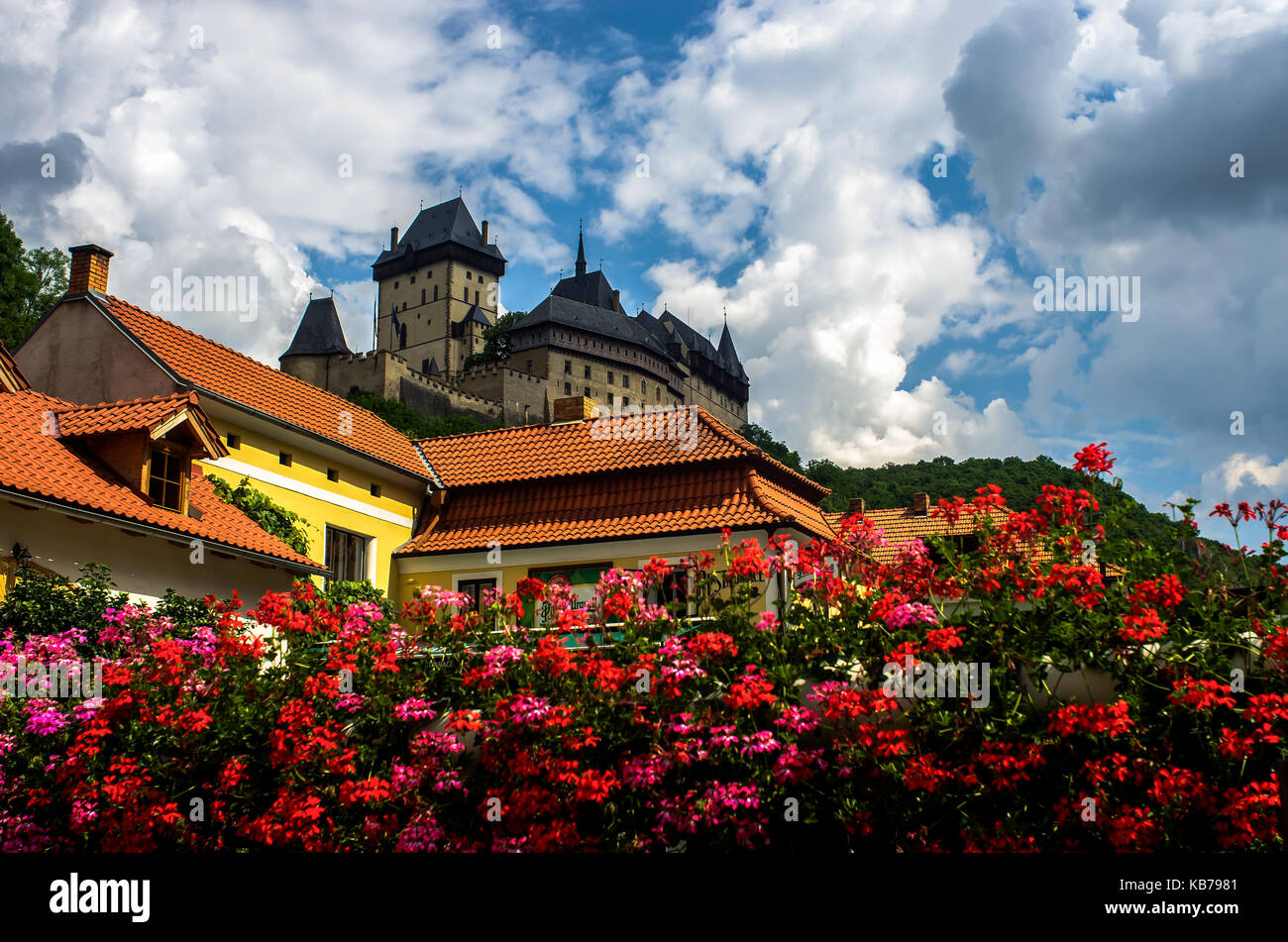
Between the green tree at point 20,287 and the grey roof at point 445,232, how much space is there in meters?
77.7

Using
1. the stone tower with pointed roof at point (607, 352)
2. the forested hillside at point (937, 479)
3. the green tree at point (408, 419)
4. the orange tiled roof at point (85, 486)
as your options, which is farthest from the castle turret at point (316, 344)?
the orange tiled roof at point (85, 486)

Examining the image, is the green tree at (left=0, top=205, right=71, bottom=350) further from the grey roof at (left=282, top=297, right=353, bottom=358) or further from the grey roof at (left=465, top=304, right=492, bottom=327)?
the grey roof at (left=465, top=304, right=492, bottom=327)

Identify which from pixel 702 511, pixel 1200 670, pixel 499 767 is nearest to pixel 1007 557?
pixel 1200 670

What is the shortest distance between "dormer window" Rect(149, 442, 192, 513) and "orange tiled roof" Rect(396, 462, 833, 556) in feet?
23.8

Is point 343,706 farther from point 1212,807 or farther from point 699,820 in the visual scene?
point 1212,807

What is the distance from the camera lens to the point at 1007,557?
21.3 ft

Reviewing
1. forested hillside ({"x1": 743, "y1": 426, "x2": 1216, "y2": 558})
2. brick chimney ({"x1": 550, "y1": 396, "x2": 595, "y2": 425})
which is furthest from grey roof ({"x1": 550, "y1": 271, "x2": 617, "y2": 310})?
brick chimney ({"x1": 550, "y1": 396, "x2": 595, "y2": 425})

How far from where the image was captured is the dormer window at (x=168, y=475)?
52.5 ft

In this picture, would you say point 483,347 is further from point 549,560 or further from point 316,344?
point 549,560

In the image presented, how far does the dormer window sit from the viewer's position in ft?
52.5
